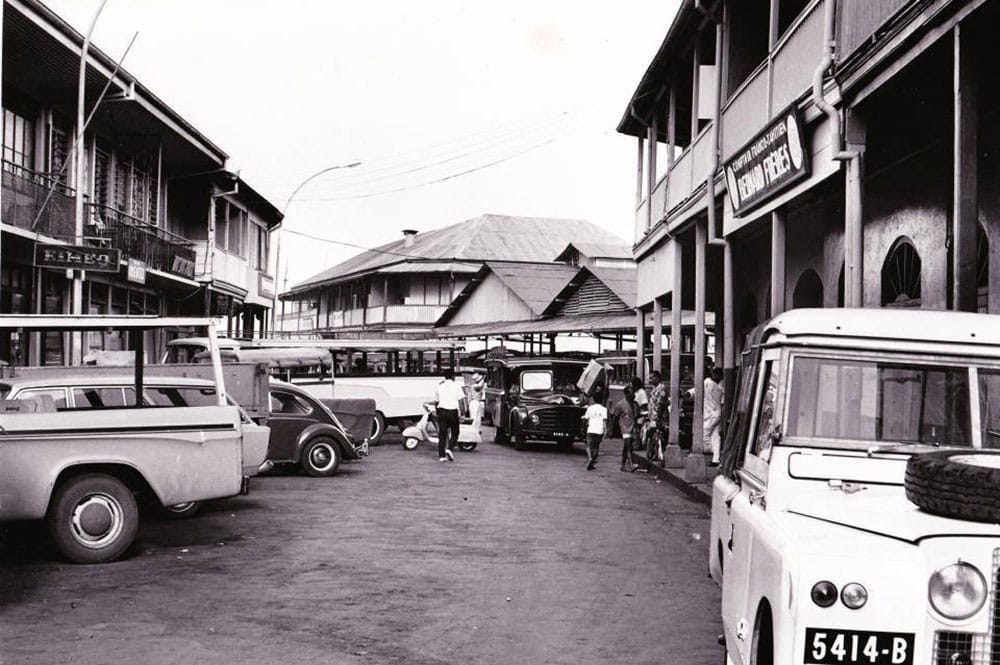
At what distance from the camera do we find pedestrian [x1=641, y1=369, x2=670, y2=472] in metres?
20.9

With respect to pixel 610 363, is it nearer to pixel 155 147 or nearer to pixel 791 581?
pixel 155 147

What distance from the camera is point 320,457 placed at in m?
18.8

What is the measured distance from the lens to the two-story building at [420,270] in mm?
63434

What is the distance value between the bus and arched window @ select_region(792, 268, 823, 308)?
34.7ft

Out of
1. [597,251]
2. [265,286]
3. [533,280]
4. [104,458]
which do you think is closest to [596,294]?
[533,280]

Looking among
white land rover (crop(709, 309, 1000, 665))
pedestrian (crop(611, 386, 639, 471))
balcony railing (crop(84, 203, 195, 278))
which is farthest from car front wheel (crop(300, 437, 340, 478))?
white land rover (crop(709, 309, 1000, 665))

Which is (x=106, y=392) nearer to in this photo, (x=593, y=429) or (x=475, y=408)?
(x=593, y=429)

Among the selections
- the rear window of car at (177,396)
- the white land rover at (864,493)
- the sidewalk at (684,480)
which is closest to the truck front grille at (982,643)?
the white land rover at (864,493)

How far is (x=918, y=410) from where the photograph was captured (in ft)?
18.1

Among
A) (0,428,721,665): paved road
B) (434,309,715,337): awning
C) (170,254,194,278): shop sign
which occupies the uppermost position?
(170,254,194,278): shop sign

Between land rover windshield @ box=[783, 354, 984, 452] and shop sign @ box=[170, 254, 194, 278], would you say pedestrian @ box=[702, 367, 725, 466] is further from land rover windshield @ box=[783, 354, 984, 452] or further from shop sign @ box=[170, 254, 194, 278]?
shop sign @ box=[170, 254, 194, 278]

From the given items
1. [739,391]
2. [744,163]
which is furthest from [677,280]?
[739,391]

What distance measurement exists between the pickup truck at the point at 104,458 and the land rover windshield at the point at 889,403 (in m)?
6.44

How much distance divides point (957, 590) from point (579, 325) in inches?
1331
